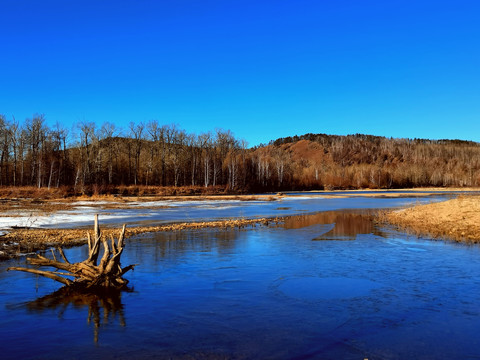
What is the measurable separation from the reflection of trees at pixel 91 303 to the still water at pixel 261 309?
0.09 feet

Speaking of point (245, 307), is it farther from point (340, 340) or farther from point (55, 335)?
point (55, 335)

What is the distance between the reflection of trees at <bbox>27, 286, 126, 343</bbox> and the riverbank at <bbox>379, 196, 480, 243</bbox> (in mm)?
17818

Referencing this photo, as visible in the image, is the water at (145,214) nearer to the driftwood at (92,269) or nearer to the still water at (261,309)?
the still water at (261,309)

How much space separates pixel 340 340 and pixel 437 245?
13316mm

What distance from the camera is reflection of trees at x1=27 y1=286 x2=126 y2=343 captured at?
27.1 feet

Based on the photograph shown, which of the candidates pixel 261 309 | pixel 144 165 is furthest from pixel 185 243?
pixel 144 165

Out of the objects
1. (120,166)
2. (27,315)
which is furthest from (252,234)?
(120,166)

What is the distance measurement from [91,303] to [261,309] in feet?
14.4

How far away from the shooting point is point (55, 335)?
7320 mm

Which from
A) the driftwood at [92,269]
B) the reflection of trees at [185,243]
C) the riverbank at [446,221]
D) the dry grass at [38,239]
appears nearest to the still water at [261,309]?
the reflection of trees at [185,243]

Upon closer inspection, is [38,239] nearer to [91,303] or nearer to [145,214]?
[91,303]

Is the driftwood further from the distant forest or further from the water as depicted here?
the distant forest

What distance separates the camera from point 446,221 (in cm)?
2419

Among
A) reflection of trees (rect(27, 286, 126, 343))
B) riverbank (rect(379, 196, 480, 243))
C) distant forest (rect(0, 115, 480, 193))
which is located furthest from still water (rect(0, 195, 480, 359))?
distant forest (rect(0, 115, 480, 193))
